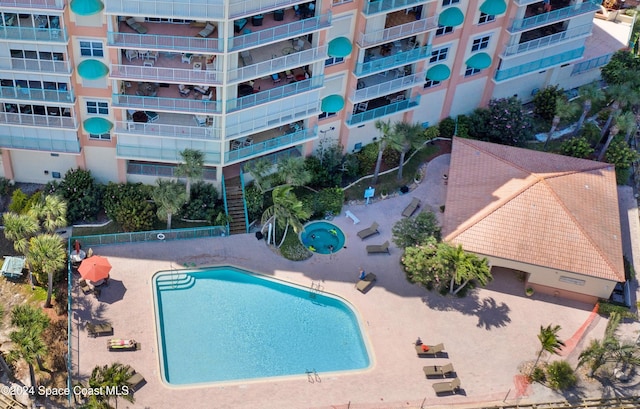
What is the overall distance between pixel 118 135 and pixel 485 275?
1109 inches

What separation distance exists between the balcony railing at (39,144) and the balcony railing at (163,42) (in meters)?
9.77

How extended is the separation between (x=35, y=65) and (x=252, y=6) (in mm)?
15381

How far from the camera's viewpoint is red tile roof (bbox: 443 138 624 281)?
5778 centimetres

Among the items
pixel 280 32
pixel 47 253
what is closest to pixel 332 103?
pixel 280 32

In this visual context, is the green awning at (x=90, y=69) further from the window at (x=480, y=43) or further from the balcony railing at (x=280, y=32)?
the window at (x=480, y=43)

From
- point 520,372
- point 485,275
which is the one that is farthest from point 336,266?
point 520,372

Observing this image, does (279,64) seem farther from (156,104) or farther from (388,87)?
(388,87)

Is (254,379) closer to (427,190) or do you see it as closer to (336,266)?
(336,266)

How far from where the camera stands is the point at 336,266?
59469 mm

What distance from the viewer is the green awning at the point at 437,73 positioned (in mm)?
64250

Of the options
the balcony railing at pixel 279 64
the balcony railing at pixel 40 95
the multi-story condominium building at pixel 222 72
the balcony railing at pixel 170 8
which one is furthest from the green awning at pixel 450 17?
the balcony railing at pixel 40 95

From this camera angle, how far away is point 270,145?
2403 inches

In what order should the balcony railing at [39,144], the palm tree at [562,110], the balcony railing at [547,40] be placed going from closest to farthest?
the balcony railing at [39,144] → the palm tree at [562,110] → the balcony railing at [547,40]

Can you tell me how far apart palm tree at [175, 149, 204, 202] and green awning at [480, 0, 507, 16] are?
986 inches
